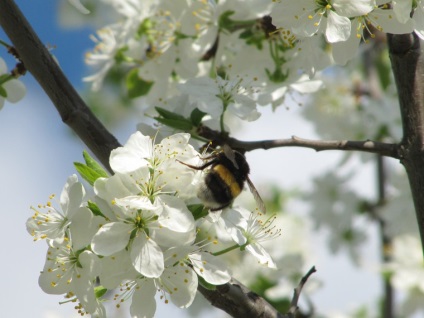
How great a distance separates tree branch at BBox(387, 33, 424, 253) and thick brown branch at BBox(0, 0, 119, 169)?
0.91m

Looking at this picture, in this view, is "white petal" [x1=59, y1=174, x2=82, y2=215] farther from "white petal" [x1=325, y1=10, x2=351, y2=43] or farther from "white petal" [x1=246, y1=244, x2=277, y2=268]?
"white petal" [x1=325, y1=10, x2=351, y2=43]

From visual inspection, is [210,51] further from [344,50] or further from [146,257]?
[146,257]

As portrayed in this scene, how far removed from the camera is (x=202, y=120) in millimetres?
2678

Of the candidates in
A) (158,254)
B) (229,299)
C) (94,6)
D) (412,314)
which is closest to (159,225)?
(158,254)

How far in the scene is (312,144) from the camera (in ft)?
8.14

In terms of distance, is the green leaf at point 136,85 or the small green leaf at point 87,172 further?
the green leaf at point 136,85

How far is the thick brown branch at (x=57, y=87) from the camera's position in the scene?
7.52 feet

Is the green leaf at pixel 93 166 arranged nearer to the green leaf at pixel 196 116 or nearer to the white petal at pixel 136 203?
the white petal at pixel 136 203

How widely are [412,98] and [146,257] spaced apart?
99cm

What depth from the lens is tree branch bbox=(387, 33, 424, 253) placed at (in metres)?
2.34

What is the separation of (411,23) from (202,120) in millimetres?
829

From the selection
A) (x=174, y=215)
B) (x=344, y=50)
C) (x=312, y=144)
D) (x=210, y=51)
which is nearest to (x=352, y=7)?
(x=344, y=50)

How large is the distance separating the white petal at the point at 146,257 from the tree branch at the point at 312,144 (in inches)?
24.6

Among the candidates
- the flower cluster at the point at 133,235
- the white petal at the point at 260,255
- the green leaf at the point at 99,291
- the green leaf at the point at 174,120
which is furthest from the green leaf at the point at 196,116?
the green leaf at the point at 99,291
